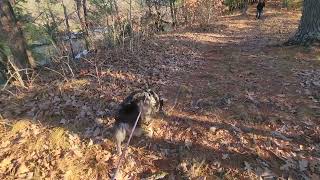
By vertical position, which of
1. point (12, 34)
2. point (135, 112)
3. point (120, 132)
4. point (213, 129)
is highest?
point (12, 34)

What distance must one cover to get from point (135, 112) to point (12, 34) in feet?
22.5

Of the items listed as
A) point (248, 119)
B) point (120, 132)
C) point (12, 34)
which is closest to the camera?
point (120, 132)

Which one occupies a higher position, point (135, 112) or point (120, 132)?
point (135, 112)

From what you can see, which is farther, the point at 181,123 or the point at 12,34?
the point at 12,34

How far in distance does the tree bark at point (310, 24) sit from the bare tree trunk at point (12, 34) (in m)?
8.42

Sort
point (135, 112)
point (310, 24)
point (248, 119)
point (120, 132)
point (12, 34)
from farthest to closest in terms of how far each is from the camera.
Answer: point (12, 34)
point (310, 24)
point (248, 119)
point (135, 112)
point (120, 132)

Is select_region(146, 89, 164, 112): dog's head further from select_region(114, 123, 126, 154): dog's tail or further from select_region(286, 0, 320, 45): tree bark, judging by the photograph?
select_region(286, 0, 320, 45): tree bark

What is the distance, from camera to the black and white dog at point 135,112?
13.8ft

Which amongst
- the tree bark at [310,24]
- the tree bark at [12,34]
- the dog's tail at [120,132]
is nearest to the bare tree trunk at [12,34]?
the tree bark at [12,34]

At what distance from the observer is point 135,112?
435cm

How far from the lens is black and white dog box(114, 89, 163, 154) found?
13.8 ft

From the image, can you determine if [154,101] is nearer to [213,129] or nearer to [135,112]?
[135,112]

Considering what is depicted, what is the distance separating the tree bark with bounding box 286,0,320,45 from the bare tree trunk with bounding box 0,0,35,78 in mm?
8417

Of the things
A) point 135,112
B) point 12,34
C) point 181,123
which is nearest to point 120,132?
point 135,112
